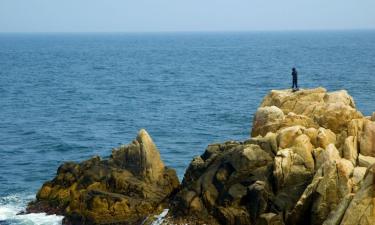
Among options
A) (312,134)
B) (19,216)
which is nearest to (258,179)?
(312,134)

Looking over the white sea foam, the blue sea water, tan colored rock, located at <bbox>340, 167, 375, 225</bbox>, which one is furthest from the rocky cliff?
the blue sea water

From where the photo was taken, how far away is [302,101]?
46.9 m

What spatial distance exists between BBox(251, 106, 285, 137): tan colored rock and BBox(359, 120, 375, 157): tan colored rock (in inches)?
255

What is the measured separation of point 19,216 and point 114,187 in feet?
22.4

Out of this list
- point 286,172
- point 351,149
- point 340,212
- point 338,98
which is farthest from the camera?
point 338,98

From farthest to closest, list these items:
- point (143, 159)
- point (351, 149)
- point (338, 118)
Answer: point (143, 159) < point (338, 118) < point (351, 149)

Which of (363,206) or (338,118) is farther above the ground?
(338,118)

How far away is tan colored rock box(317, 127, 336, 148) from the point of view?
37906 millimetres

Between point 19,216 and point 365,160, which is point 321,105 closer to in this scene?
point 365,160

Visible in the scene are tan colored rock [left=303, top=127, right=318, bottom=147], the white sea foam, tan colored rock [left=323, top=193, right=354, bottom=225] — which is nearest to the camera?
tan colored rock [left=323, top=193, right=354, bottom=225]

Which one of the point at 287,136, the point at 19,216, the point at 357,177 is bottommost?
the point at 19,216

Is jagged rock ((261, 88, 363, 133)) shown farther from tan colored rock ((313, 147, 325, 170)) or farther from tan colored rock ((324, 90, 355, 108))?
tan colored rock ((313, 147, 325, 170))

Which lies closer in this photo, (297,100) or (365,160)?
(365,160)

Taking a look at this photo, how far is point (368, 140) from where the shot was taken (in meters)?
37.2
